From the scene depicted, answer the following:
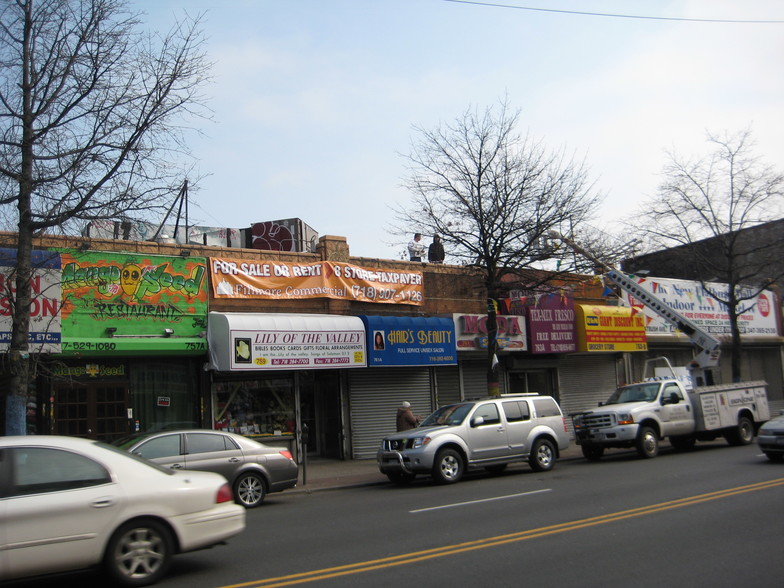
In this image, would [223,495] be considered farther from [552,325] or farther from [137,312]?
[552,325]

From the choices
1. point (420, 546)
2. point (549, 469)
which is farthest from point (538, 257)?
point (420, 546)

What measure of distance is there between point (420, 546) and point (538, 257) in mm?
12948

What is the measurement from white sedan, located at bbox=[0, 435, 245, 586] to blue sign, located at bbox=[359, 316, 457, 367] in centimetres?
1259

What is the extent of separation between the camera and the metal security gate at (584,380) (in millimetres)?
26141

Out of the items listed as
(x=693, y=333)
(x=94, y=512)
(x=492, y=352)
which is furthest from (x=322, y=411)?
(x=94, y=512)

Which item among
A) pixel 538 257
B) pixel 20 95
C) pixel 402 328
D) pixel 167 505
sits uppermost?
pixel 20 95

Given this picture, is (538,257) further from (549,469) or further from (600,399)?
(600,399)

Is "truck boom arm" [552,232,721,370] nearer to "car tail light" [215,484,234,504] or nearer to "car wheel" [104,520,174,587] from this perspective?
"car tail light" [215,484,234,504]

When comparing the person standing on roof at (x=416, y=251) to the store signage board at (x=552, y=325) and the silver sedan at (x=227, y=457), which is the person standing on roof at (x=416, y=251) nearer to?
the store signage board at (x=552, y=325)

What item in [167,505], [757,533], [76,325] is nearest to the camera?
[167,505]

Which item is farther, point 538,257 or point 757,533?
point 538,257

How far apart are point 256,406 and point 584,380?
43.6ft

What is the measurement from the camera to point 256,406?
63.5ft

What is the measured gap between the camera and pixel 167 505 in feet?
22.5
